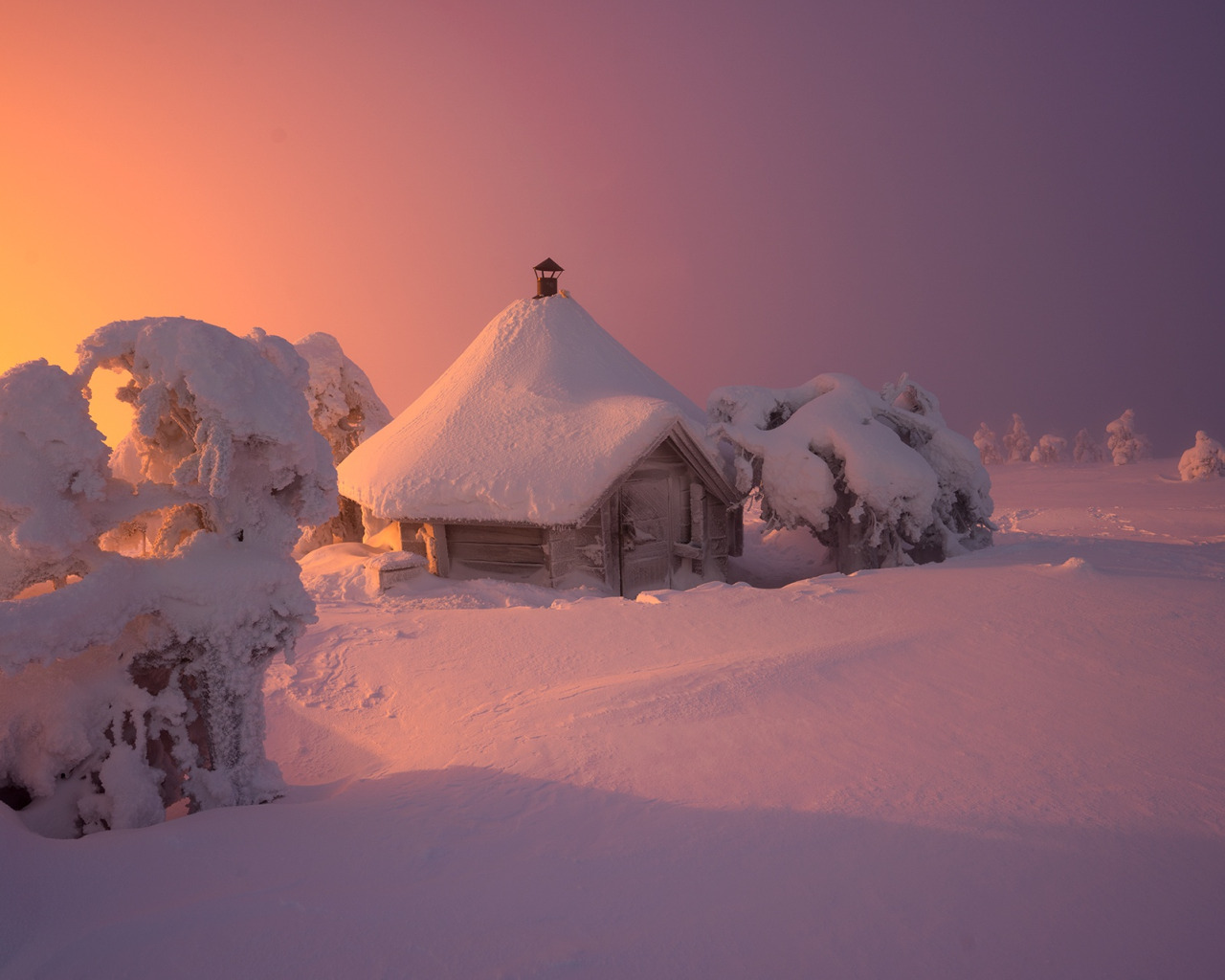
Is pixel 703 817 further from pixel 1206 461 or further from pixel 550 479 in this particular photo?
pixel 1206 461

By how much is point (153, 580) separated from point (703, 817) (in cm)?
309

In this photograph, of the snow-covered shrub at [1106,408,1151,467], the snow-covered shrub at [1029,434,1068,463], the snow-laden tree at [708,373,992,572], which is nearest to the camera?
the snow-laden tree at [708,373,992,572]

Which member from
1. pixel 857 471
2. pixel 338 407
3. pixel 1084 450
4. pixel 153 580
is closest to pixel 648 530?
pixel 857 471

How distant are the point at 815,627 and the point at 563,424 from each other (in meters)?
5.63

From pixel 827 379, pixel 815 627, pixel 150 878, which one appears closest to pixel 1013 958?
pixel 150 878

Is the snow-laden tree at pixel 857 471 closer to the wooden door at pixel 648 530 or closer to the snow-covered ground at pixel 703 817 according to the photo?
the wooden door at pixel 648 530

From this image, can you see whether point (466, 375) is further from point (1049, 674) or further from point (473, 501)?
point (1049, 674)

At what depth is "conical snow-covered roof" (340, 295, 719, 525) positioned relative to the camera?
9.38m

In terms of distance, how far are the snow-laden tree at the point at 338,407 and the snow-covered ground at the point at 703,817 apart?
8.42m

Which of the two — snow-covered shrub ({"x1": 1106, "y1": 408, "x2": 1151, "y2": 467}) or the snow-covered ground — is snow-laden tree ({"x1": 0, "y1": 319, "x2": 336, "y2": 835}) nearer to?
the snow-covered ground

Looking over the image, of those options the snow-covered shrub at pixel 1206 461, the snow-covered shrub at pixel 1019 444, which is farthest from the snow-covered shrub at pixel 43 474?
the snow-covered shrub at pixel 1019 444

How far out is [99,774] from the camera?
3166 millimetres

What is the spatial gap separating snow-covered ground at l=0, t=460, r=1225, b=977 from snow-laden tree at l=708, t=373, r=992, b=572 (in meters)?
4.38

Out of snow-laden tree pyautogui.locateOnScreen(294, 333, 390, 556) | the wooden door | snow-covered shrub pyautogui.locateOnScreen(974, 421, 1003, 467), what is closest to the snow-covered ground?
the wooden door
